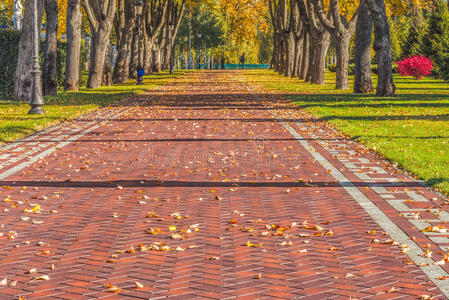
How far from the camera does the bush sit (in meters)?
30.3

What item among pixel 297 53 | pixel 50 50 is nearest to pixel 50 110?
pixel 50 50

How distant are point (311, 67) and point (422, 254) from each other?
39978mm

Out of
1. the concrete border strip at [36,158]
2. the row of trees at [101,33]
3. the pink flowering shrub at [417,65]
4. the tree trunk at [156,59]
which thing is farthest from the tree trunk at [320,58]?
the tree trunk at [156,59]

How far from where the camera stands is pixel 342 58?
36500mm

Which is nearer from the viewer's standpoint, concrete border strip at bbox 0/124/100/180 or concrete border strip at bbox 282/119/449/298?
concrete border strip at bbox 282/119/449/298

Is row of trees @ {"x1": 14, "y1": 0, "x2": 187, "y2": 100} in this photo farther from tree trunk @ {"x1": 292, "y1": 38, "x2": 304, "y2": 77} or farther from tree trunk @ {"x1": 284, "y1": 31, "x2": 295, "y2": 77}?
tree trunk @ {"x1": 292, "y1": 38, "x2": 304, "y2": 77}

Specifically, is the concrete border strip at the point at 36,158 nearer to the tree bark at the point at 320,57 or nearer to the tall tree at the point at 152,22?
the tree bark at the point at 320,57

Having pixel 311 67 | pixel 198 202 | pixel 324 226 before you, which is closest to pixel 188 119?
pixel 198 202

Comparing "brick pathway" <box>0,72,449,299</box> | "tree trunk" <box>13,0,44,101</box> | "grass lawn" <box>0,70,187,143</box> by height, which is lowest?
"brick pathway" <box>0,72,449,299</box>

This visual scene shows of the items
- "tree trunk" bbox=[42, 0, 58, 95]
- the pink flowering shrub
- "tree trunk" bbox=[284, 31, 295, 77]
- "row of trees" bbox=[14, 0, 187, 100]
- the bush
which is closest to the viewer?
"row of trees" bbox=[14, 0, 187, 100]

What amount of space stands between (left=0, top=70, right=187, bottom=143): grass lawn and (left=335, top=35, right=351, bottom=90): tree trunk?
1068 centimetres

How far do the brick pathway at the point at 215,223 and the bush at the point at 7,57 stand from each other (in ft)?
53.6

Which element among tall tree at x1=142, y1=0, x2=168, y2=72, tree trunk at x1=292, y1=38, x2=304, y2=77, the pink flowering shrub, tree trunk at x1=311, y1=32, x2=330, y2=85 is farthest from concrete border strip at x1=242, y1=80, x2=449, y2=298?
tall tree at x1=142, y1=0, x2=168, y2=72

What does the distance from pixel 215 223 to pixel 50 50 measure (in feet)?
77.0
